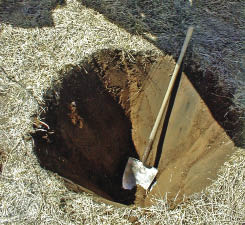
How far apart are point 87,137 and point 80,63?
904mm

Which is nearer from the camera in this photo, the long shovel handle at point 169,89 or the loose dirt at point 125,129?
the loose dirt at point 125,129

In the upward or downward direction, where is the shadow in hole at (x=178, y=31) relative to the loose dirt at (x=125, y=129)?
upward

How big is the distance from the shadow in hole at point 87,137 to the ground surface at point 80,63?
0.54ft

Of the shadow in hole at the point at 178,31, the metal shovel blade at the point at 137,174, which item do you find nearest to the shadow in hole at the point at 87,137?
the metal shovel blade at the point at 137,174

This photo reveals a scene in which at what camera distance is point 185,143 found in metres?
3.21

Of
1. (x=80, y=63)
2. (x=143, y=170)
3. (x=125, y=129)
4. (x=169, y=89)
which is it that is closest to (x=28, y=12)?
(x=80, y=63)

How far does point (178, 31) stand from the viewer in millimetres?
3529

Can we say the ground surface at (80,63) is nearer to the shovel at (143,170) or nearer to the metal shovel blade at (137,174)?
the shovel at (143,170)

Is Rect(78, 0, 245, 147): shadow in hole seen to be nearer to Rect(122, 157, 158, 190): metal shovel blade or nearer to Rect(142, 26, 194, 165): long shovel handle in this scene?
Rect(142, 26, 194, 165): long shovel handle

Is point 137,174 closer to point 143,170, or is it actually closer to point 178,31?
point 143,170

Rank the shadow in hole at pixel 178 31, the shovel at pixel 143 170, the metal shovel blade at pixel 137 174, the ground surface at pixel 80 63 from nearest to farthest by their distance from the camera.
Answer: the ground surface at pixel 80 63
the shadow in hole at pixel 178 31
the shovel at pixel 143 170
the metal shovel blade at pixel 137 174

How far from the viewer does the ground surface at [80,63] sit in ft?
7.75

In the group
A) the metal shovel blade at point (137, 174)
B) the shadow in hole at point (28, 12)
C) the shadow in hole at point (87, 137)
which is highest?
the shadow in hole at point (28, 12)

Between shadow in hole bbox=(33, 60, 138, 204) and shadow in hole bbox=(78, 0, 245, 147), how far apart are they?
1.00 meters
